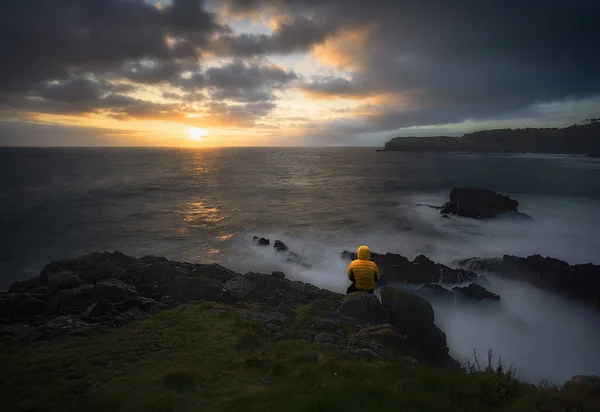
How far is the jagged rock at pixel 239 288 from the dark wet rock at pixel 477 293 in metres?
12.9

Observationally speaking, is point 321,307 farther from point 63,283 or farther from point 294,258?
point 294,258

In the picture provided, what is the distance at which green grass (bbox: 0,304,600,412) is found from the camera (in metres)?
5.56

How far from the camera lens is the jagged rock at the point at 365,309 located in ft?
36.3

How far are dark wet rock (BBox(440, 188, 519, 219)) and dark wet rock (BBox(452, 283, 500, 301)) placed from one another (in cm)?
2275

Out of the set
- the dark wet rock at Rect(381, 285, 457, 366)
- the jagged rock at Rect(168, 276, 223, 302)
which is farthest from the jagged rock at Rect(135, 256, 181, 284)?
the dark wet rock at Rect(381, 285, 457, 366)

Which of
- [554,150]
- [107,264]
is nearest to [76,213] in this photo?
[107,264]

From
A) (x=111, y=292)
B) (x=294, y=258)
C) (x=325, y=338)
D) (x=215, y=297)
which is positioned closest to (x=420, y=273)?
(x=294, y=258)

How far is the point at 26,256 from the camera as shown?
2794cm

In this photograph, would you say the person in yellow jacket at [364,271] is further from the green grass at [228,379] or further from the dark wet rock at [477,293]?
the dark wet rock at [477,293]

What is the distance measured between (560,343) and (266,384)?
16527mm

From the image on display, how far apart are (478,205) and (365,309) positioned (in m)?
36.9

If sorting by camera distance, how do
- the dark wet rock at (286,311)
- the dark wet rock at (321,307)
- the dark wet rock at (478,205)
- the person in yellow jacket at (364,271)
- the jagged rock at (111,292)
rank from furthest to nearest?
the dark wet rock at (478,205) < the jagged rock at (111,292) < the dark wet rock at (286,311) < the dark wet rock at (321,307) < the person in yellow jacket at (364,271)

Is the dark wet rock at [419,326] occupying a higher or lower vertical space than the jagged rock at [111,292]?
lower

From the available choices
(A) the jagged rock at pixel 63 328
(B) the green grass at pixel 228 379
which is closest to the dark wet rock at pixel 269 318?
(B) the green grass at pixel 228 379
